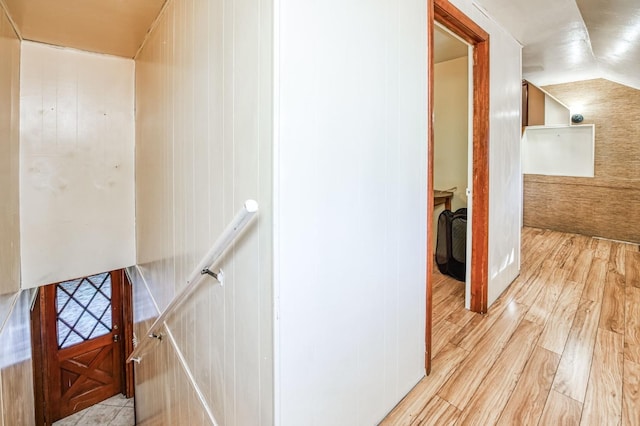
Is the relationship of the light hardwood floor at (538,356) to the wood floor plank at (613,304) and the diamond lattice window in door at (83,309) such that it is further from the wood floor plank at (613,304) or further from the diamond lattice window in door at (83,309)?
the diamond lattice window in door at (83,309)

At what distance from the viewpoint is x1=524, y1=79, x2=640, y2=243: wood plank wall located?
3.99m

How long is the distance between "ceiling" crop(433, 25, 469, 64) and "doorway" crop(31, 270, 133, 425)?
429cm

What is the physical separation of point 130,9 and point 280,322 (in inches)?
90.0

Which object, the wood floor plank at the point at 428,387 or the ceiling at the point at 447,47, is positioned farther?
the ceiling at the point at 447,47

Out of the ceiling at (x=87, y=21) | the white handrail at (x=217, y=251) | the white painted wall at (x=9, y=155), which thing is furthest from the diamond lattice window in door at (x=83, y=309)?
the ceiling at (x=87, y=21)

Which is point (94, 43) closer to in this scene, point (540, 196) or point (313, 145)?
point (313, 145)

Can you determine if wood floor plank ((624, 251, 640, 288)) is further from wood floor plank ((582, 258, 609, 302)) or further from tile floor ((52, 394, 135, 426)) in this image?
tile floor ((52, 394, 135, 426))

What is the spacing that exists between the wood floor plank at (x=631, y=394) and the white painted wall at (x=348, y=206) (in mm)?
927

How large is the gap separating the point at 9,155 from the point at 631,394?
13.0ft

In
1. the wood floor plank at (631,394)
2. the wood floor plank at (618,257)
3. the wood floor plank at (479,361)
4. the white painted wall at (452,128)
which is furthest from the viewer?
the white painted wall at (452,128)

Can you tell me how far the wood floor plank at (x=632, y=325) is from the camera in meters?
1.92

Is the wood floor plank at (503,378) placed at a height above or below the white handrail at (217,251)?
below

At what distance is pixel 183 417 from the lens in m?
1.96

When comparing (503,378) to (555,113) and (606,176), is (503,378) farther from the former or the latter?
(555,113)
